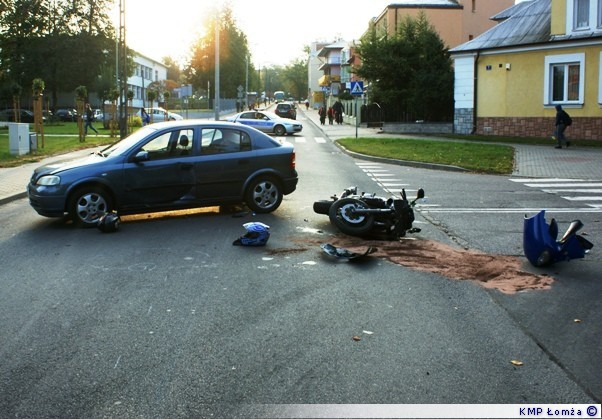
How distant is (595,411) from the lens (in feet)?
13.1

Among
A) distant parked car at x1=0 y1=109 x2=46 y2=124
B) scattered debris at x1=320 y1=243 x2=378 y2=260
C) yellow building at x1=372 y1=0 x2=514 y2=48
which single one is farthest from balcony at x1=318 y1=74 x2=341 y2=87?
scattered debris at x1=320 y1=243 x2=378 y2=260

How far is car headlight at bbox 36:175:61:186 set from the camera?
10.5m

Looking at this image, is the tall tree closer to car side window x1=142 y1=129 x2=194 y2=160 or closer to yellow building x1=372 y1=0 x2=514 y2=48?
yellow building x1=372 y1=0 x2=514 y2=48

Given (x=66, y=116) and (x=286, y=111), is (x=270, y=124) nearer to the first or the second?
(x=286, y=111)

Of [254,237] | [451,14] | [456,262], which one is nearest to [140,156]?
[254,237]

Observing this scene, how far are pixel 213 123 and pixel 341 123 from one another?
4467 centimetres

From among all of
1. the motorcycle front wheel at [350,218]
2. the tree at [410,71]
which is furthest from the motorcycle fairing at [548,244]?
the tree at [410,71]

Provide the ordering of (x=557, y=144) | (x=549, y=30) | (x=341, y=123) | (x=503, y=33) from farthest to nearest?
(x=341, y=123) < (x=503, y=33) < (x=549, y=30) < (x=557, y=144)

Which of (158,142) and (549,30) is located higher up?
(549,30)

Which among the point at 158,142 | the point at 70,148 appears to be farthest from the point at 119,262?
the point at 70,148

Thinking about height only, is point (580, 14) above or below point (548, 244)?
above

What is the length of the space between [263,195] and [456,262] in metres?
4.49

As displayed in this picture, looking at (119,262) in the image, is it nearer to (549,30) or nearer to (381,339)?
(381,339)

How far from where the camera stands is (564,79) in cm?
2941
